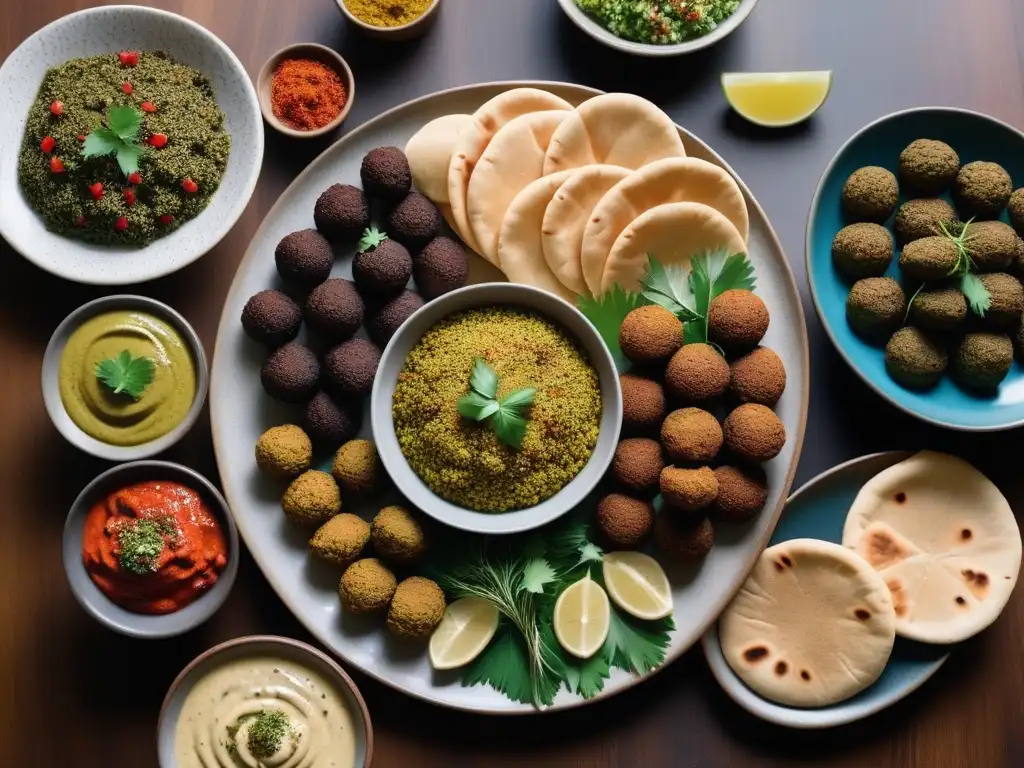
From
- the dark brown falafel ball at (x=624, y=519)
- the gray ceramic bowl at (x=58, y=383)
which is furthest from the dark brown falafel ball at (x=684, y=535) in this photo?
the gray ceramic bowl at (x=58, y=383)

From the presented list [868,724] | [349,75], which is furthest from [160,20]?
[868,724]

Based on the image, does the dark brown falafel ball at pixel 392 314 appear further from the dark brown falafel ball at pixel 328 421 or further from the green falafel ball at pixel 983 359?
the green falafel ball at pixel 983 359

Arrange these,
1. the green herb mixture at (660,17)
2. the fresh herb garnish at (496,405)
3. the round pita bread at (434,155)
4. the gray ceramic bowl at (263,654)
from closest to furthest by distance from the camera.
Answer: the fresh herb garnish at (496,405) → the gray ceramic bowl at (263,654) → the round pita bread at (434,155) → the green herb mixture at (660,17)

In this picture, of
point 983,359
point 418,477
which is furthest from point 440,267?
point 983,359

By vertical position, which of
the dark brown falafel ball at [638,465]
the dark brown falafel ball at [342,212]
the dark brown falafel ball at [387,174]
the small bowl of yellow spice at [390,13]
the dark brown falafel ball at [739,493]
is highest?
the small bowl of yellow spice at [390,13]

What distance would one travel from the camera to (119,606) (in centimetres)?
287

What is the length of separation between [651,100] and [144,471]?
89.6 inches

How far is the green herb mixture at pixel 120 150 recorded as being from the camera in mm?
2932

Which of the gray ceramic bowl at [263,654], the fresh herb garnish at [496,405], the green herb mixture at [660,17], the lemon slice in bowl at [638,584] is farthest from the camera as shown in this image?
the green herb mixture at [660,17]

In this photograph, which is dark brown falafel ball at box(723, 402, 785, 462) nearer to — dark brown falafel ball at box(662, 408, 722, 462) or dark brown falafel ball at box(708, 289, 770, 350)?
dark brown falafel ball at box(662, 408, 722, 462)

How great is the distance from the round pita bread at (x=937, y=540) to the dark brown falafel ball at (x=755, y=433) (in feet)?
1.53

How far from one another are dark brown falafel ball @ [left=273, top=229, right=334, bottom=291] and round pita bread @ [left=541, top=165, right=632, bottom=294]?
75 cm

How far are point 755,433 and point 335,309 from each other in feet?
4.68

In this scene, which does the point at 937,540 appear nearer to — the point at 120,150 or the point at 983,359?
the point at 983,359
